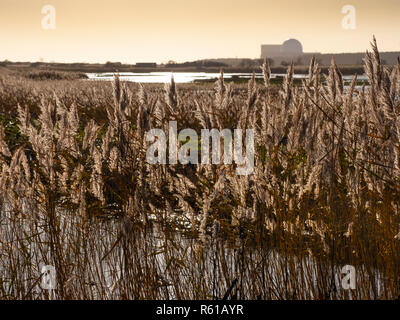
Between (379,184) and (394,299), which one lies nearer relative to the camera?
(394,299)

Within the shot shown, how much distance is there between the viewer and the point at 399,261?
250cm

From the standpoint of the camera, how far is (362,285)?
2385 millimetres

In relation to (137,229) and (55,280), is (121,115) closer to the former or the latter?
(137,229)

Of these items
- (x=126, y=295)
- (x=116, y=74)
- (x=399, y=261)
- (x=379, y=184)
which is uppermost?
(x=116, y=74)
